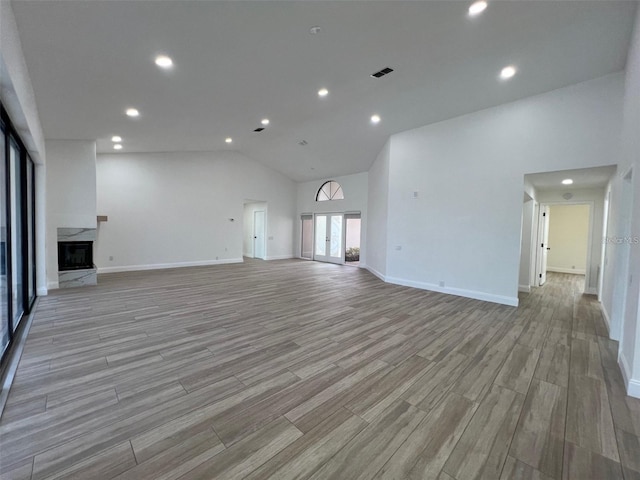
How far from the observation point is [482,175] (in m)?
5.02

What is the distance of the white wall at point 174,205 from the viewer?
293 inches

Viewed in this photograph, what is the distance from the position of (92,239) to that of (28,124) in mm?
3399

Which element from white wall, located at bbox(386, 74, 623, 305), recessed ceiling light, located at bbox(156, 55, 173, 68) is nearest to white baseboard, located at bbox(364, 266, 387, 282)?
white wall, located at bbox(386, 74, 623, 305)

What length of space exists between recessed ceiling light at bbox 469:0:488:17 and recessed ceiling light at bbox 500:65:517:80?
134 centimetres

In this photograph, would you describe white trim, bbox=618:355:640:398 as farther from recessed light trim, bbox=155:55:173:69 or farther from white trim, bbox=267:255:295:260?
white trim, bbox=267:255:295:260

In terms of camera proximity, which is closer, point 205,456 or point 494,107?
point 205,456

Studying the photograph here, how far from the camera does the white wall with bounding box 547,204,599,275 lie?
827 cm

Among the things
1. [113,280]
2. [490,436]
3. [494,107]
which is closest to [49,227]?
[113,280]

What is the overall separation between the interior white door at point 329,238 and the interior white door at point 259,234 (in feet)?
6.88

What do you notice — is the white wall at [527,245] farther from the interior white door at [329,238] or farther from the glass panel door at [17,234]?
the glass panel door at [17,234]

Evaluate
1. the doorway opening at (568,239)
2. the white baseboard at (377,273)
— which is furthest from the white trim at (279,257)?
the doorway opening at (568,239)

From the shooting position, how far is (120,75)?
345 centimetres

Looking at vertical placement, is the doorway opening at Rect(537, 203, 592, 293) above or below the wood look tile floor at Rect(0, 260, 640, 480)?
above

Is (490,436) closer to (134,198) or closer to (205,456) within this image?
(205,456)
